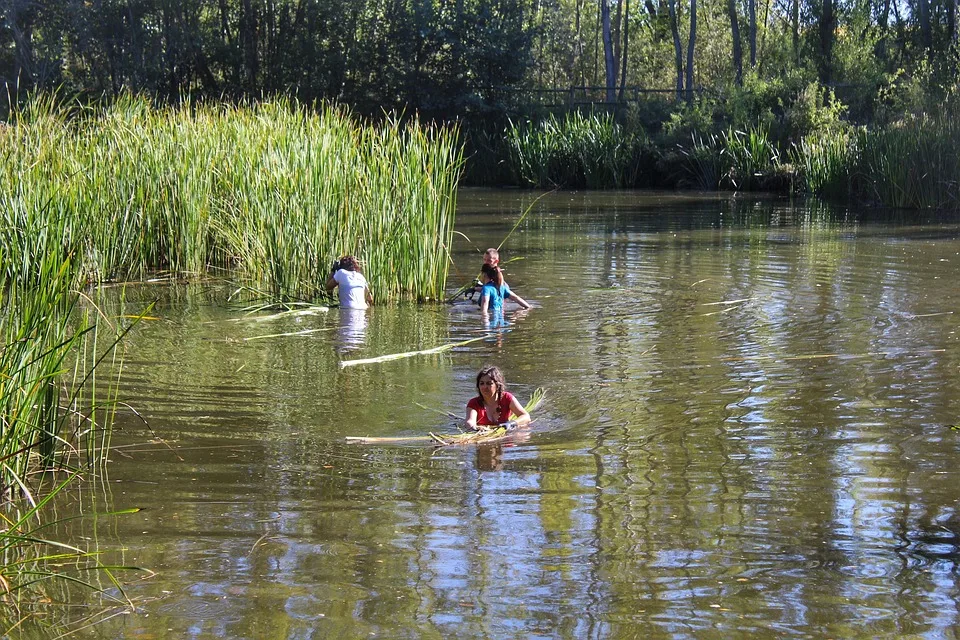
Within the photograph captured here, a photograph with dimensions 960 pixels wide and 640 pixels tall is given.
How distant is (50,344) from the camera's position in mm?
5270

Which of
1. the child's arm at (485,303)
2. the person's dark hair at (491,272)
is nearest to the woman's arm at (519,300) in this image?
the person's dark hair at (491,272)

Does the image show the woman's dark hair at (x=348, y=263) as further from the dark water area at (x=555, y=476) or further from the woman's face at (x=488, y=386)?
the woman's face at (x=488, y=386)

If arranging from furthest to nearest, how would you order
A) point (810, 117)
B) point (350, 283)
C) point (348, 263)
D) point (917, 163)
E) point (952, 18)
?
point (952, 18), point (810, 117), point (917, 163), point (348, 263), point (350, 283)

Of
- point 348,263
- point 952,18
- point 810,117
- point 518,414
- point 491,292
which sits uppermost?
point 952,18

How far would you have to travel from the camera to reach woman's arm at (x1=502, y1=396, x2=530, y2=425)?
7207 millimetres

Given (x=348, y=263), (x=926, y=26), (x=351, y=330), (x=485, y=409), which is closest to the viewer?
(x=485, y=409)

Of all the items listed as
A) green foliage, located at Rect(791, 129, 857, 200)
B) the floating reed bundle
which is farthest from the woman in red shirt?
green foliage, located at Rect(791, 129, 857, 200)

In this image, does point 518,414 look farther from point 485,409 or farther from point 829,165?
point 829,165

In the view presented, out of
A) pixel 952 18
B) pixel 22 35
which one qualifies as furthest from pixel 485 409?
pixel 22 35

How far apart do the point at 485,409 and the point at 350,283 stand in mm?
4318

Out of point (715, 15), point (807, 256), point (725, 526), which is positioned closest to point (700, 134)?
point (807, 256)

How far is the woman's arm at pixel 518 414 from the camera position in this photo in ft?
23.6

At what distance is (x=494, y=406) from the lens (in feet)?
23.7

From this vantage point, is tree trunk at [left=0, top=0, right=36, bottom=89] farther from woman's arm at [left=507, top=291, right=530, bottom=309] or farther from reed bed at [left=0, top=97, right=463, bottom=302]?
woman's arm at [left=507, top=291, right=530, bottom=309]
